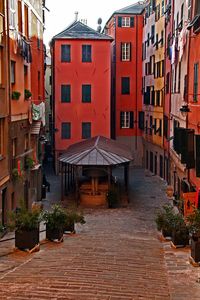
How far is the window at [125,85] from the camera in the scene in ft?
167

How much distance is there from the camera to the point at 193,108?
76.8 ft

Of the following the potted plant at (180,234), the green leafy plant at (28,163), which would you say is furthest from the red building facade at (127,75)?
the potted plant at (180,234)

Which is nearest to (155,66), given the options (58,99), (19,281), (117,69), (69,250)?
(117,69)

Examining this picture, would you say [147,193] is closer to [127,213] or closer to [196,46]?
[127,213]

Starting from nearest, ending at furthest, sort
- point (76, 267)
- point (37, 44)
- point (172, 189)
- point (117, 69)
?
1. point (76, 267)
2. point (37, 44)
3. point (172, 189)
4. point (117, 69)

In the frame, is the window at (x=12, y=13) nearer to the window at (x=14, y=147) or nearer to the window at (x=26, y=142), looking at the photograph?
the window at (x=14, y=147)

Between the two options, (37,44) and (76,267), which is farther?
(37,44)

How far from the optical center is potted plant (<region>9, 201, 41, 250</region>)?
14852mm

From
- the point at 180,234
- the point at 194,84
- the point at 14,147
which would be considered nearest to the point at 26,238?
the point at 180,234

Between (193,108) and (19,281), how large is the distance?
14.9m

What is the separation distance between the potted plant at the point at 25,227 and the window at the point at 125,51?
124 feet

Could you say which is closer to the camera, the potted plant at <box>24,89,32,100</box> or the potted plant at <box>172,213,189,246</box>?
the potted plant at <box>172,213,189,246</box>

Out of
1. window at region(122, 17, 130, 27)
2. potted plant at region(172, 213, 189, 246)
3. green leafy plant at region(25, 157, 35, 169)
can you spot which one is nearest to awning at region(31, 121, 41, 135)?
green leafy plant at region(25, 157, 35, 169)

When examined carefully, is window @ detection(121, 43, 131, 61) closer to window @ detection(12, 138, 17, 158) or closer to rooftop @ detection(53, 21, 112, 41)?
rooftop @ detection(53, 21, 112, 41)
